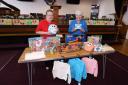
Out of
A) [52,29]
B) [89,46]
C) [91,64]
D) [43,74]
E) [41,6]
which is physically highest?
[41,6]

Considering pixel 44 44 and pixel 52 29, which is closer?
pixel 44 44

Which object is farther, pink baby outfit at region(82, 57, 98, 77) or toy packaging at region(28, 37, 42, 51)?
pink baby outfit at region(82, 57, 98, 77)

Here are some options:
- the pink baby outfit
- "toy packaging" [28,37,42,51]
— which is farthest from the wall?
the pink baby outfit

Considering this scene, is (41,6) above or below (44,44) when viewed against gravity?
above

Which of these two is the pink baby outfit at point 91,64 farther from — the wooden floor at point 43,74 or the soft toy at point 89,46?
the wooden floor at point 43,74

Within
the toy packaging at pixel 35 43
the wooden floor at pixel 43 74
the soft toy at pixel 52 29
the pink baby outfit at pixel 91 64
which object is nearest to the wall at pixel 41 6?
the wooden floor at pixel 43 74

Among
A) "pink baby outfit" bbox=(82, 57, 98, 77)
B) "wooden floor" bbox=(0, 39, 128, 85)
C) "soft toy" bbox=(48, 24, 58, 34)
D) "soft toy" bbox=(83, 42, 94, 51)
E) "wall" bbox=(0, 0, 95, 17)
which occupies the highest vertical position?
"wall" bbox=(0, 0, 95, 17)

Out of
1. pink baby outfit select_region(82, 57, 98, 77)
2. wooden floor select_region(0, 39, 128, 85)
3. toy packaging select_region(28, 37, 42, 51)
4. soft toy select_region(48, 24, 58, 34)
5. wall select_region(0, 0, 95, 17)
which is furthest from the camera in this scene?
wall select_region(0, 0, 95, 17)

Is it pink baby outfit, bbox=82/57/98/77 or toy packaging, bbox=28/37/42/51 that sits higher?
toy packaging, bbox=28/37/42/51

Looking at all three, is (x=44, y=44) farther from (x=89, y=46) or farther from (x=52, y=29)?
(x=89, y=46)

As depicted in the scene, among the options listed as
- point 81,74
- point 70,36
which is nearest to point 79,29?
point 70,36

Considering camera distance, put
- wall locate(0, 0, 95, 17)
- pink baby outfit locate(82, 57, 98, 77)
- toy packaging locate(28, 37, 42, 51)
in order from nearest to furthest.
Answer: toy packaging locate(28, 37, 42, 51) → pink baby outfit locate(82, 57, 98, 77) → wall locate(0, 0, 95, 17)

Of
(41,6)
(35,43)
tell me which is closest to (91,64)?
(35,43)

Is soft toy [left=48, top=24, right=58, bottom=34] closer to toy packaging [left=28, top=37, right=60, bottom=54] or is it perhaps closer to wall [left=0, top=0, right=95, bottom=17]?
toy packaging [left=28, top=37, right=60, bottom=54]
